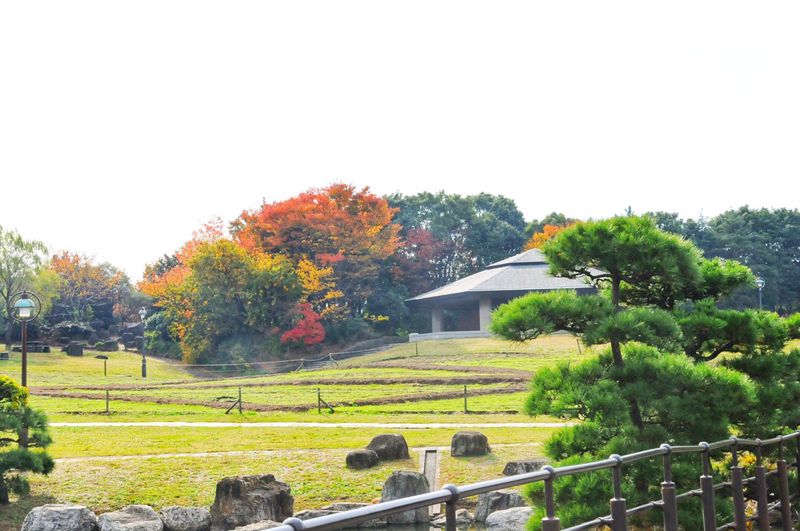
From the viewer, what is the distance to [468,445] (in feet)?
58.9

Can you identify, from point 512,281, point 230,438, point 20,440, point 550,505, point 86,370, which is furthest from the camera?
point 512,281

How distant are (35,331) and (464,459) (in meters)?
49.7

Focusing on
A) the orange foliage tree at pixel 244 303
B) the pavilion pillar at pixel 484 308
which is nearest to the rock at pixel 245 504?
the orange foliage tree at pixel 244 303

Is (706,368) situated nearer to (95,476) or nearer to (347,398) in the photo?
(95,476)

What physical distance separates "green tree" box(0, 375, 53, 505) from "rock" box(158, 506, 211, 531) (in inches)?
93.2

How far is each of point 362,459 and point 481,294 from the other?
3598cm

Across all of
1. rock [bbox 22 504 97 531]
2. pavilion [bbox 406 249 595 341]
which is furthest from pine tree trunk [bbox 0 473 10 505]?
pavilion [bbox 406 249 595 341]

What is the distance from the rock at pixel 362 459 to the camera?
17594mm

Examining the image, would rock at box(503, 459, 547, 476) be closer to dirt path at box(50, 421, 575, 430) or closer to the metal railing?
dirt path at box(50, 421, 575, 430)

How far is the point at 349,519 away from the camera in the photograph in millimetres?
2613

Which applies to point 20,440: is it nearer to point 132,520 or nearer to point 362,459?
point 132,520

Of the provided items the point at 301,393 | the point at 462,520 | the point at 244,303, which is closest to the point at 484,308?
the point at 244,303

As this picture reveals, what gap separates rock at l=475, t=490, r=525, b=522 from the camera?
15.0 metres

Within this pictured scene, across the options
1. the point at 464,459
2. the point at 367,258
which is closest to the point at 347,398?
the point at 464,459
